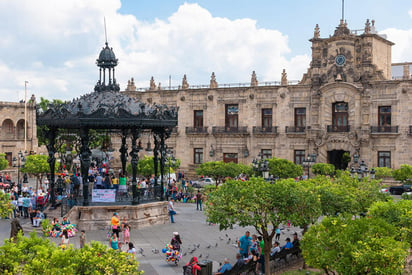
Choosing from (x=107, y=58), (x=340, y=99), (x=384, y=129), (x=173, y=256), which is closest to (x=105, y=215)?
(x=173, y=256)

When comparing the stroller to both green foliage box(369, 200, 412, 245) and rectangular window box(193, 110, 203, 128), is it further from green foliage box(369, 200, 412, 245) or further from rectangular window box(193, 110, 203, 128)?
rectangular window box(193, 110, 203, 128)

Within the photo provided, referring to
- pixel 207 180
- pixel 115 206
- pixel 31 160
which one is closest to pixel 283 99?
pixel 207 180

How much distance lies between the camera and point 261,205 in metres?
14.8

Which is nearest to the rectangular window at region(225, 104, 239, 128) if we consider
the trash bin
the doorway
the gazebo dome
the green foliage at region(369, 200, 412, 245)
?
the doorway

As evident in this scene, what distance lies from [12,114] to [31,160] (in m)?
22.2

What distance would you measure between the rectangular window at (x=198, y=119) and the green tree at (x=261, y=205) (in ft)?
98.2

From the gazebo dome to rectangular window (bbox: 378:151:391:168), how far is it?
23808mm

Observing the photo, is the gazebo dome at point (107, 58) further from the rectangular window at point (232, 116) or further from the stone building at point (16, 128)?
the stone building at point (16, 128)

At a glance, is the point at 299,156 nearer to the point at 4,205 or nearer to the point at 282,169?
the point at 282,169

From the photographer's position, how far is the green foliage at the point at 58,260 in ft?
28.8

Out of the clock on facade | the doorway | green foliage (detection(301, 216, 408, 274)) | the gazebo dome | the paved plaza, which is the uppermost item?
the clock on facade

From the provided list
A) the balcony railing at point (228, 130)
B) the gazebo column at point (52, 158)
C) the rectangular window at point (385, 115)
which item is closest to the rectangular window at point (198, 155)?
Answer: the balcony railing at point (228, 130)

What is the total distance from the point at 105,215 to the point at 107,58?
689 cm

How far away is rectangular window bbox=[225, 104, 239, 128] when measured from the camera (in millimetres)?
43688
